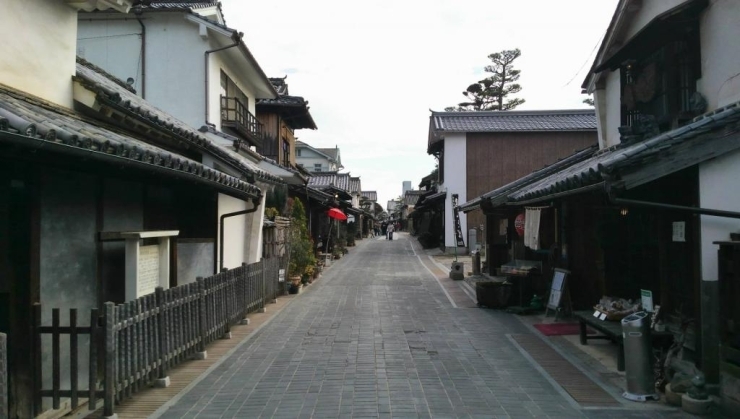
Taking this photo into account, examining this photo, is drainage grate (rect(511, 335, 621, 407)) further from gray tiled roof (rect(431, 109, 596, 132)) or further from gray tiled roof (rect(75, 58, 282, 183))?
gray tiled roof (rect(431, 109, 596, 132))

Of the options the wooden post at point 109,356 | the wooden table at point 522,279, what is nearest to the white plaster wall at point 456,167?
the wooden table at point 522,279

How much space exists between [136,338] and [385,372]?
3.47 m

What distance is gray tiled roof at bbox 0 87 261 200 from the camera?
4.30 m

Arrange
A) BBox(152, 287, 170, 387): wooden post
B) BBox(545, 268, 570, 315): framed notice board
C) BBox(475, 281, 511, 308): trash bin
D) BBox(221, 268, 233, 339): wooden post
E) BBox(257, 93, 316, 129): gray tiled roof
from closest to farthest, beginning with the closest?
BBox(152, 287, 170, 387): wooden post < BBox(221, 268, 233, 339): wooden post < BBox(545, 268, 570, 315): framed notice board < BBox(475, 281, 511, 308): trash bin < BBox(257, 93, 316, 129): gray tiled roof

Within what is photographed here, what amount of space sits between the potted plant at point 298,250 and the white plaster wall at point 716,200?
12.7m

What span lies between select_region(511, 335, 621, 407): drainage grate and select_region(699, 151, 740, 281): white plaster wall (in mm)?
1969

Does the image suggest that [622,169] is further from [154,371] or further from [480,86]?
[480,86]

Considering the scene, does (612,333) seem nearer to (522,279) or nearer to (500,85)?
(522,279)

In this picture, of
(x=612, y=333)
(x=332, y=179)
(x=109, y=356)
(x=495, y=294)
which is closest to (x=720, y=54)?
(x=612, y=333)

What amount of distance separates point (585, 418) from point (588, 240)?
691 cm

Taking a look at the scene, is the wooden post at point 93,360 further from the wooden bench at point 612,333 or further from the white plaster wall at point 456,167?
the white plaster wall at point 456,167

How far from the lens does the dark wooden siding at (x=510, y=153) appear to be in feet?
105

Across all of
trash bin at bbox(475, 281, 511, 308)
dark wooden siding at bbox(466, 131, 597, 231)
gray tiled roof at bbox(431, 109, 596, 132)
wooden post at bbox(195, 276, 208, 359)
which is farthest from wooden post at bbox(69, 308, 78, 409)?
dark wooden siding at bbox(466, 131, 597, 231)

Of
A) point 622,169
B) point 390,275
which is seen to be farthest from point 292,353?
point 390,275
